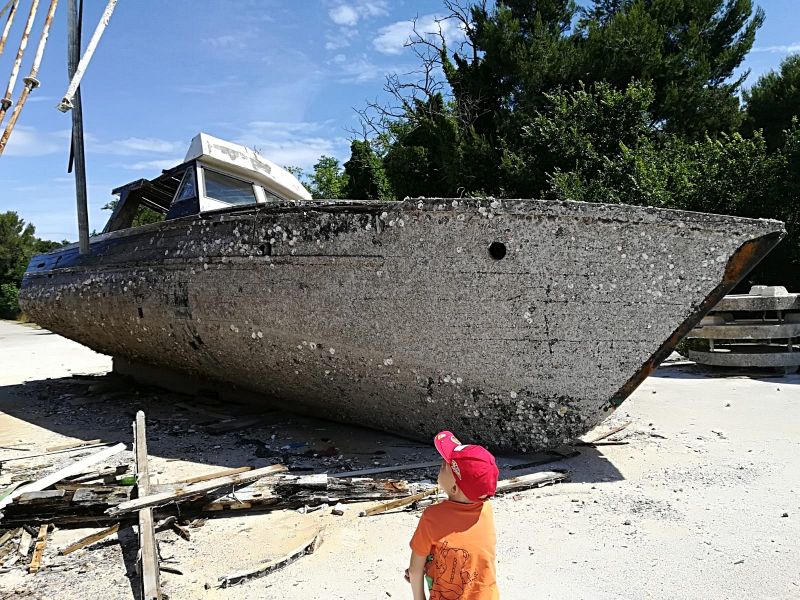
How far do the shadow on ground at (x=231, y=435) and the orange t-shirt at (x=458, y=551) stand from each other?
2.10 metres

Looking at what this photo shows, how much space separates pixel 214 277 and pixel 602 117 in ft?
42.0

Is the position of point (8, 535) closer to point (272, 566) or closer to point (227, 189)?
point (272, 566)

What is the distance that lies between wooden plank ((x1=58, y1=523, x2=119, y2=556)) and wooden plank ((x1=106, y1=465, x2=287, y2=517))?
10 centimetres

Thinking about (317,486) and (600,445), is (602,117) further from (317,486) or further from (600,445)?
(317,486)

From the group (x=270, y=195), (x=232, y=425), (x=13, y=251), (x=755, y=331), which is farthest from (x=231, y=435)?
(x=13, y=251)

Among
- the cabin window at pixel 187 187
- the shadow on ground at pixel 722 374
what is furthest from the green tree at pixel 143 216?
the shadow on ground at pixel 722 374

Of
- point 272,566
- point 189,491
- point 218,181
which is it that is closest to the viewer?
point 272,566

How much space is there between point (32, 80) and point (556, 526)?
3999 millimetres

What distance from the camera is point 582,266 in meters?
3.79

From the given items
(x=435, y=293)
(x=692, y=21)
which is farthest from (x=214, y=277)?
(x=692, y=21)

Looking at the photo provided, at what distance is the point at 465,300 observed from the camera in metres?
3.92

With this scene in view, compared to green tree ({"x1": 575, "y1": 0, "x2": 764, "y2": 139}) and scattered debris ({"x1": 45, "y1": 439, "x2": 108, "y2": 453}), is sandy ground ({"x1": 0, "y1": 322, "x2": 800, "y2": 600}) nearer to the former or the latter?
scattered debris ({"x1": 45, "y1": 439, "x2": 108, "y2": 453})

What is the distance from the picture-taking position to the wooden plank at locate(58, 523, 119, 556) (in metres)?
2.97

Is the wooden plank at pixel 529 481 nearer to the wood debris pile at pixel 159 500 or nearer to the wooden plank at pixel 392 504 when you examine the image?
the wood debris pile at pixel 159 500
